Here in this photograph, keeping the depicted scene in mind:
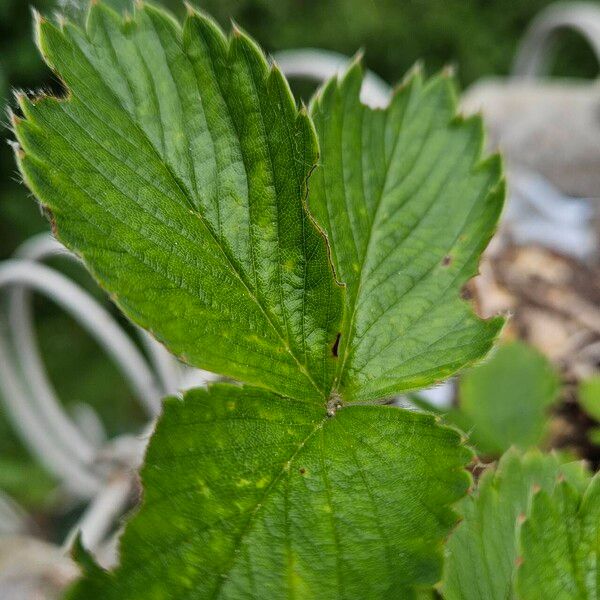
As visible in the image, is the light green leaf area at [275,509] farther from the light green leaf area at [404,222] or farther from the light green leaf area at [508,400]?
the light green leaf area at [508,400]

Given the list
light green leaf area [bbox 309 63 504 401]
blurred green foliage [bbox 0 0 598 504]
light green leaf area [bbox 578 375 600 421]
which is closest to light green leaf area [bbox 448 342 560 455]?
light green leaf area [bbox 578 375 600 421]

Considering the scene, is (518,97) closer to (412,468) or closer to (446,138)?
(446,138)

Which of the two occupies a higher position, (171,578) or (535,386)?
(535,386)

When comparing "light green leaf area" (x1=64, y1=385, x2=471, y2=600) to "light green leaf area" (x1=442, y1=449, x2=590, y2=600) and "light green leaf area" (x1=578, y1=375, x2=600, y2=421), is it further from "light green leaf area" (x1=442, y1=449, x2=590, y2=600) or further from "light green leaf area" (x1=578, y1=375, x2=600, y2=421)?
"light green leaf area" (x1=578, y1=375, x2=600, y2=421)

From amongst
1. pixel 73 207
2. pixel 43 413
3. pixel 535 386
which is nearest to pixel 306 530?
pixel 73 207

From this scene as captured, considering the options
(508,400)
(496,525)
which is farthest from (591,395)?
(496,525)

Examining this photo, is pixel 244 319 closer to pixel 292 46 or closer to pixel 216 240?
pixel 216 240
